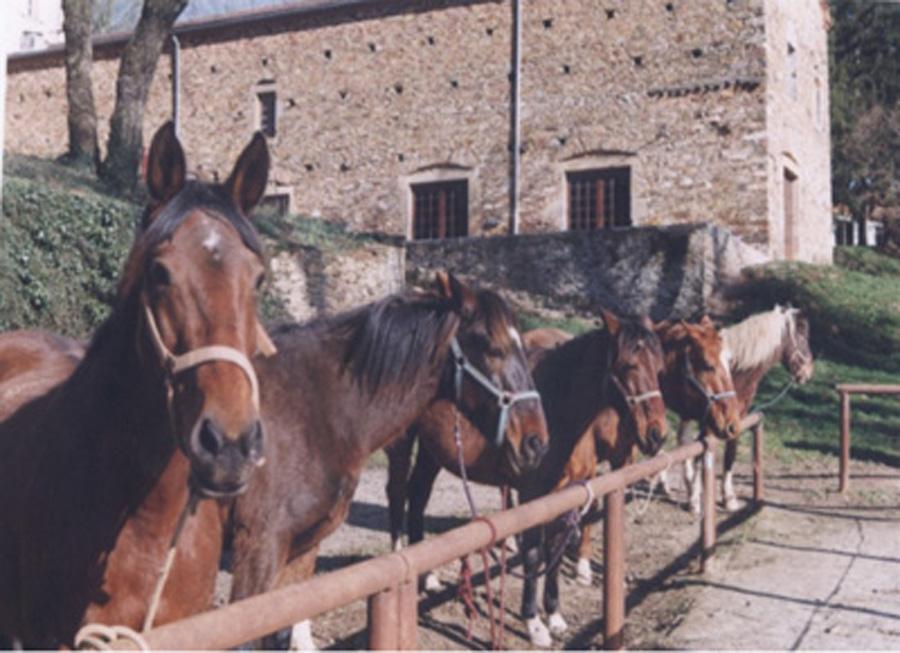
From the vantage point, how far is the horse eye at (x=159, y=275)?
2.33 m

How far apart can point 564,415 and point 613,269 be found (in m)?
11.1

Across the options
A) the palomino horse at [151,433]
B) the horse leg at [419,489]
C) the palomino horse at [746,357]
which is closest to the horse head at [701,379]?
the palomino horse at [746,357]

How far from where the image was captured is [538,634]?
5.42 metres

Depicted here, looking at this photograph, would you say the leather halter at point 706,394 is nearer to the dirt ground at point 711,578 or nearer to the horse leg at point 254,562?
the dirt ground at point 711,578

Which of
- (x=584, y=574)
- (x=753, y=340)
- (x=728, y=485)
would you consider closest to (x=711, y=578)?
(x=584, y=574)

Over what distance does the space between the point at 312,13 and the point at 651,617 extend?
2229 cm

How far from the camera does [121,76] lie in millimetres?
15969

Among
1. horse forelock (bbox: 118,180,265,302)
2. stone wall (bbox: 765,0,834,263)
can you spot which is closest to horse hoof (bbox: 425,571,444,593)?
horse forelock (bbox: 118,180,265,302)

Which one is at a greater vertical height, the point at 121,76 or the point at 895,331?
the point at 121,76

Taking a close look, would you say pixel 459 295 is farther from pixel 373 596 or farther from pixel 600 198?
pixel 600 198

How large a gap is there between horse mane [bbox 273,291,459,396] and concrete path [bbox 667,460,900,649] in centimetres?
222

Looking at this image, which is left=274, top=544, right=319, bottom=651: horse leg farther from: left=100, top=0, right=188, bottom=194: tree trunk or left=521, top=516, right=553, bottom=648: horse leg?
left=100, top=0, right=188, bottom=194: tree trunk

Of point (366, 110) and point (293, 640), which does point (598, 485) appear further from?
point (366, 110)

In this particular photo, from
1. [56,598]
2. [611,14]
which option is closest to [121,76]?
[611,14]
